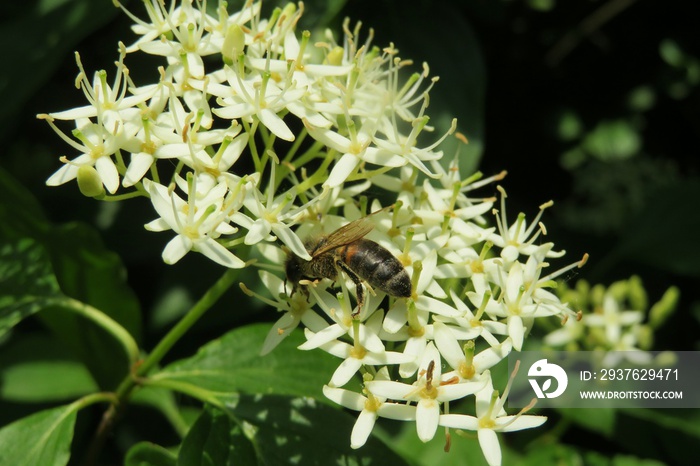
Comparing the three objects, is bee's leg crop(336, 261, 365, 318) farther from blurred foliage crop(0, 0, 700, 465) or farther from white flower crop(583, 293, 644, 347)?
white flower crop(583, 293, 644, 347)

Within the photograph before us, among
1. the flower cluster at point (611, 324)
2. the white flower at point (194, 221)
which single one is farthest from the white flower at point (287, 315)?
the flower cluster at point (611, 324)

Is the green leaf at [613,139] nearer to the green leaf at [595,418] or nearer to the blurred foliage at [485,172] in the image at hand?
the blurred foliage at [485,172]

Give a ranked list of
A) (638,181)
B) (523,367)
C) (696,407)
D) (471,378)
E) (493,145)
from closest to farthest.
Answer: (471,378) → (523,367) → (696,407) → (493,145) → (638,181)

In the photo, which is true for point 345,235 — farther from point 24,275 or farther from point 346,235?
point 24,275

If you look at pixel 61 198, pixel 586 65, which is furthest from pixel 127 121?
pixel 586 65

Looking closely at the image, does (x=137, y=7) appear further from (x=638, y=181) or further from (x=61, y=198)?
(x=638, y=181)

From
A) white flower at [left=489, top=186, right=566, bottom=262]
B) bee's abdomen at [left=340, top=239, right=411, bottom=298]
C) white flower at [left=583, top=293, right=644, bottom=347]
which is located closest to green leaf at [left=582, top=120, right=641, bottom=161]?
white flower at [left=583, top=293, right=644, bottom=347]

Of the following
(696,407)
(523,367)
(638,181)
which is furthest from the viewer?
(638,181)
